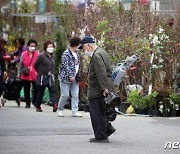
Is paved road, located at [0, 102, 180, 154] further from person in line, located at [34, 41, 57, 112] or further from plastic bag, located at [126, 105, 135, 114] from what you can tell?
person in line, located at [34, 41, 57, 112]

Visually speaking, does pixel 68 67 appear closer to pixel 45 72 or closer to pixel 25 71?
pixel 45 72

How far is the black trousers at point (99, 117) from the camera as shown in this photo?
11336 millimetres

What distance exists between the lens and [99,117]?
37.2 ft

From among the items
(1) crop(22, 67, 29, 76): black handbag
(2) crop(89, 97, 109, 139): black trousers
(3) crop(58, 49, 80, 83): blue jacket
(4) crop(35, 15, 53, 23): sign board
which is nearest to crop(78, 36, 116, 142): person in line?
(2) crop(89, 97, 109, 139): black trousers

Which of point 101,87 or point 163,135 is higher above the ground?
point 101,87

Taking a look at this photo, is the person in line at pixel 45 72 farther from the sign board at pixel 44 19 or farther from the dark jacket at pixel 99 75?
the sign board at pixel 44 19

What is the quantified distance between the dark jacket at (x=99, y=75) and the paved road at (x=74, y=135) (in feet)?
2.86

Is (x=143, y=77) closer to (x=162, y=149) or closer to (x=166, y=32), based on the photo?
(x=166, y=32)

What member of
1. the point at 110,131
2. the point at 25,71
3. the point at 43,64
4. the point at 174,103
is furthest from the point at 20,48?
the point at 110,131

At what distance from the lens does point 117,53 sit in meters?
17.6

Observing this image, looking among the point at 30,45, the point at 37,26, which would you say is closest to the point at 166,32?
the point at 30,45

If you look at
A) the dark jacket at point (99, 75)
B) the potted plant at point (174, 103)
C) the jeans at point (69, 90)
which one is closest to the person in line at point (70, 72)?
the jeans at point (69, 90)

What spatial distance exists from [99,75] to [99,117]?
71cm

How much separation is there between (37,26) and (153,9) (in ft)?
36.0
